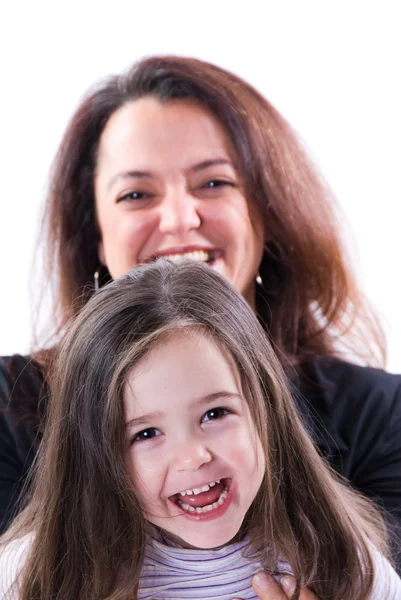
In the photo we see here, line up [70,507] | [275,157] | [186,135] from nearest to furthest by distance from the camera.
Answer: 1. [70,507]
2. [186,135]
3. [275,157]

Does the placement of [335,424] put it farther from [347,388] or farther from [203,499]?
[203,499]

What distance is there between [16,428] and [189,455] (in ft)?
2.72

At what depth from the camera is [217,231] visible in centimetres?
221

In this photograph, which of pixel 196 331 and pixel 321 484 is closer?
pixel 196 331

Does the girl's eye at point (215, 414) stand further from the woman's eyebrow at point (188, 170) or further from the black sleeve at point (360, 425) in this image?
the woman's eyebrow at point (188, 170)

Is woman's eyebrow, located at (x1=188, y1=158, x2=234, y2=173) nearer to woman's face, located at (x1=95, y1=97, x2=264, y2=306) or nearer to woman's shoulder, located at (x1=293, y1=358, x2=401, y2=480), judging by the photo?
woman's face, located at (x1=95, y1=97, x2=264, y2=306)

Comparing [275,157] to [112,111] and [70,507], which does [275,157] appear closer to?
[112,111]

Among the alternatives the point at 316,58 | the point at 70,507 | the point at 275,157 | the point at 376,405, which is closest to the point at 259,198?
the point at 275,157

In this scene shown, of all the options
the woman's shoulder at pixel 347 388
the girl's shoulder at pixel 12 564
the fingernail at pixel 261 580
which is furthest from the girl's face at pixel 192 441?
the woman's shoulder at pixel 347 388

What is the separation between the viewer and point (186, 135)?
221 cm

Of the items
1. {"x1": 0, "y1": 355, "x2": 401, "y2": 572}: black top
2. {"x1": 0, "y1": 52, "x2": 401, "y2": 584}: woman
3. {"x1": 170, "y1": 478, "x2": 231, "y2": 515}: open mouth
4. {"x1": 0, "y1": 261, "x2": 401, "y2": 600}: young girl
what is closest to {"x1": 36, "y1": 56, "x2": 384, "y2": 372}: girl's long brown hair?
{"x1": 0, "y1": 52, "x2": 401, "y2": 584}: woman

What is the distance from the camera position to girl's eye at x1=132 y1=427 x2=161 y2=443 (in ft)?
4.89

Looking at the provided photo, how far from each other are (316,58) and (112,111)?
795 millimetres

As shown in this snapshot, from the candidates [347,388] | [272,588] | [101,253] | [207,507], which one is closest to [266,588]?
[272,588]
